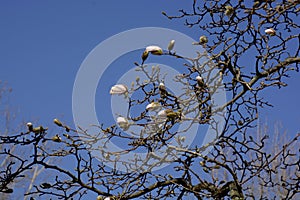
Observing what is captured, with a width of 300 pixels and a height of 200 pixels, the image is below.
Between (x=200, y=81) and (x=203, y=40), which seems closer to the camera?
(x=200, y=81)

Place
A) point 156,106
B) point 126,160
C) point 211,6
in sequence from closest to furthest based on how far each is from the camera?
point 156,106 → point 126,160 → point 211,6

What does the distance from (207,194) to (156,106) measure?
387 millimetres

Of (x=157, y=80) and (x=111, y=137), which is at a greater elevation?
(x=157, y=80)

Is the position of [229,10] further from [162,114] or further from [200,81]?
[162,114]

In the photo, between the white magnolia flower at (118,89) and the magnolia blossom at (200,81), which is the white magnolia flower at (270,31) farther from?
the white magnolia flower at (118,89)

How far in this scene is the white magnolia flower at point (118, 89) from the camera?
1720 mm

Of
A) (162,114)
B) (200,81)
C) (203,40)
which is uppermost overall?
(203,40)

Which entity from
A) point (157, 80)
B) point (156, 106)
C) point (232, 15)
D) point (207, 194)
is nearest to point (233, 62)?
point (232, 15)

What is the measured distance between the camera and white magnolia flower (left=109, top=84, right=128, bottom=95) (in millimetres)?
1720

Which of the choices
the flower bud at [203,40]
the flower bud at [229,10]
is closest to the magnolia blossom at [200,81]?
the flower bud at [203,40]

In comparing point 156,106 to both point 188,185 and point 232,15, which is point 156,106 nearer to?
point 188,185

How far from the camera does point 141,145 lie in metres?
1.67

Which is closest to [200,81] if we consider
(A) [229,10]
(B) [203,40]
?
(B) [203,40]

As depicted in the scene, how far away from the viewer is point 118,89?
5.67ft
